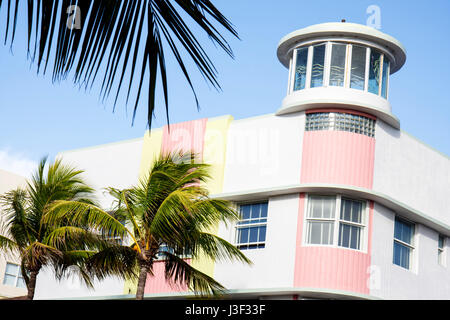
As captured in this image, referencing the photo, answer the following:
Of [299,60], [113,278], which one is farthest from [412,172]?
[113,278]

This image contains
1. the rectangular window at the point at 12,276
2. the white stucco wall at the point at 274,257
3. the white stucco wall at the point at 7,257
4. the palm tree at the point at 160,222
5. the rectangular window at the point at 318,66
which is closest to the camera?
the palm tree at the point at 160,222

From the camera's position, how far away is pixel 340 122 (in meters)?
19.7

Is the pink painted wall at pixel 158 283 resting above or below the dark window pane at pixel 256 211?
below

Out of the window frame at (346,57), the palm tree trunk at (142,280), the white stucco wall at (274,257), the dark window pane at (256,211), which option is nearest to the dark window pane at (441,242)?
the window frame at (346,57)

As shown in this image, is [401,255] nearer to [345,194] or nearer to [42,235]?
[345,194]

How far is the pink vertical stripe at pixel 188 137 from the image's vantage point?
22.1 metres

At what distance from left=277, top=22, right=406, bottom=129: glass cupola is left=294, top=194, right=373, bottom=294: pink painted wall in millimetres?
4167

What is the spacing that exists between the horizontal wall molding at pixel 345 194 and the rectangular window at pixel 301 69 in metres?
3.54

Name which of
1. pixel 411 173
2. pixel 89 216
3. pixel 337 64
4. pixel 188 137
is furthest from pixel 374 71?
pixel 89 216

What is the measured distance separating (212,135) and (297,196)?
12.3 ft

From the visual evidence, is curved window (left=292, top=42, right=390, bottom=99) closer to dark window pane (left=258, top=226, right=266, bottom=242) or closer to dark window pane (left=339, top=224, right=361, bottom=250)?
dark window pane (left=339, top=224, right=361, bottom=250)

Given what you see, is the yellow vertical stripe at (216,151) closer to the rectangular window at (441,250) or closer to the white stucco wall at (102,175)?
the white stucco wall at (102,175)
